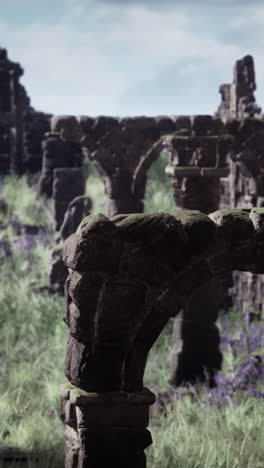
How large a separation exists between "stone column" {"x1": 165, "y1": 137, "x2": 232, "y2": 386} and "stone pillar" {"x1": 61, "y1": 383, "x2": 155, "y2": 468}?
4.19 m

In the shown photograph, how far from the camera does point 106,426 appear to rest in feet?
14.4

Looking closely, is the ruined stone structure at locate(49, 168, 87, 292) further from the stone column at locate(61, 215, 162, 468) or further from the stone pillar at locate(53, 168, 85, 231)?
the stone column at locate(61, 215, 162, 468)

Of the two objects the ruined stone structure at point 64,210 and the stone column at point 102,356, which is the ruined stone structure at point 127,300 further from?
the ruined stone structure at point 64,210

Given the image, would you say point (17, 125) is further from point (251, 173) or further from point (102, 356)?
point (102, 356)

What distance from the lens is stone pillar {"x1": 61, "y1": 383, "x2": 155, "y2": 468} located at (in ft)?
14.2

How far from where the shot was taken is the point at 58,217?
16328 mm

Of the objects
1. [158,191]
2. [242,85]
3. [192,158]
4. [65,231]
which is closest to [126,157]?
[192,158]

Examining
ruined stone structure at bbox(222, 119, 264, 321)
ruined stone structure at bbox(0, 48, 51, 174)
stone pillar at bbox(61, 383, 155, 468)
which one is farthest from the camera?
ruined stone structure at bbox(0, 48, 51, 174)

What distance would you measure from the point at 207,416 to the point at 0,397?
6.67 feet

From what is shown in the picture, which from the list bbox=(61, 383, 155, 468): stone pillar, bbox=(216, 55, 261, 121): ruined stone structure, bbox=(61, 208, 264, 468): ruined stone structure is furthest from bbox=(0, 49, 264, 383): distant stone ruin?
bbox=(61, 383, 155, 468): stone pillar

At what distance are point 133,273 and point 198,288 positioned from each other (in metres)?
4.32

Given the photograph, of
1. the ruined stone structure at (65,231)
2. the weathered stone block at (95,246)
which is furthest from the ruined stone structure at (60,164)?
the weathered stone block at (95,246)

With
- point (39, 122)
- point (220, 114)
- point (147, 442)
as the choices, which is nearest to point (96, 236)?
point (147, 442)

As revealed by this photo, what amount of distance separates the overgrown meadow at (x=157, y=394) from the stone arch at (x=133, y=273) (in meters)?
1.69
